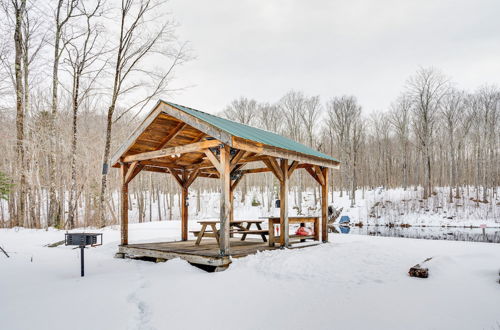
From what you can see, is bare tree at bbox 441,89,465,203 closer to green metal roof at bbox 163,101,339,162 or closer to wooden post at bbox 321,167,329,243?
wooden post at bbox 321,167,329,243

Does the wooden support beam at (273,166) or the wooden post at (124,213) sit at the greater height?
the wooden support beam at (273,166)

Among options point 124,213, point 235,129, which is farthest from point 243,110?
point 235,129

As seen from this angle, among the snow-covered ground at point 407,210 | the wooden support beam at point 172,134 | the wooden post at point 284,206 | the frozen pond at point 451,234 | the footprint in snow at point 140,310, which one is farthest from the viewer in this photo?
the snow-covered ground at point 407,210

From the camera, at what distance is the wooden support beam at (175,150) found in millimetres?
6605

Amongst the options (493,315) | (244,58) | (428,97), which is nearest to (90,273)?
(493,315)

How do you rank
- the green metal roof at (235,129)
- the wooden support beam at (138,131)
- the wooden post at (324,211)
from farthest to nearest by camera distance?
the wooden post at (324,211) < the wooden support beam at (138,131) < the green metal roof at (235,129)

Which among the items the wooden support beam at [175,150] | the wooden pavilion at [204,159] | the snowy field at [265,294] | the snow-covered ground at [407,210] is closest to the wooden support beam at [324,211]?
the wooden pavilion at [204,159]

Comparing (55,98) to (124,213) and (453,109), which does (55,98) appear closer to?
(124,213)

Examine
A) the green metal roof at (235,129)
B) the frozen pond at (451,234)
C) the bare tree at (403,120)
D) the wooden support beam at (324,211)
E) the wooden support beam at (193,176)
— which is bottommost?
the frozen pond at (451,234)

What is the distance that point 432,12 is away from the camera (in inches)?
558

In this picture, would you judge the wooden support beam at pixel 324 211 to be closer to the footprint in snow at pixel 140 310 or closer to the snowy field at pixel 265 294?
the snowy field at pixel 265 294

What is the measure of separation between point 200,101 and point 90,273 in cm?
3695

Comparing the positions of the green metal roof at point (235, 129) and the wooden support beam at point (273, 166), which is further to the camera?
the wooden support beam at point (273, 166)

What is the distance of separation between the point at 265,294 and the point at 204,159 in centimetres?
568
